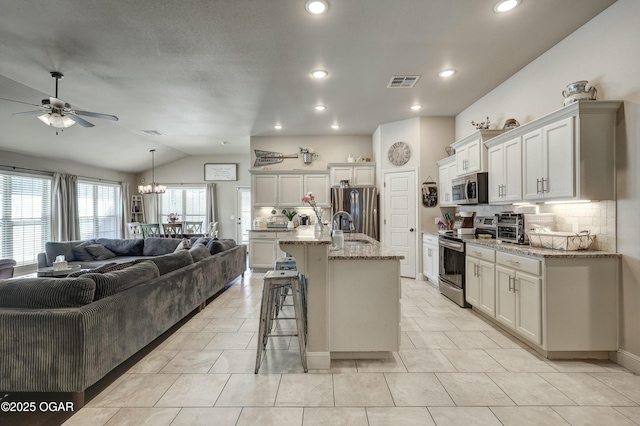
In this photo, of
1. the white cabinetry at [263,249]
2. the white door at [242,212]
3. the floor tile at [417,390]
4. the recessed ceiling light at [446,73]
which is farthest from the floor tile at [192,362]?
the white door at [242,212]

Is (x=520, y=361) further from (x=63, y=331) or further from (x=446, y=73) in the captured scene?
(x=63, y=331)

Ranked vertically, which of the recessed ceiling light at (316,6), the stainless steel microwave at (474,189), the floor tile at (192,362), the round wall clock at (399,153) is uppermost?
the recessed ceiling light at (316,6)

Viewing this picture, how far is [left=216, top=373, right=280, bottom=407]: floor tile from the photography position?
6.46ft

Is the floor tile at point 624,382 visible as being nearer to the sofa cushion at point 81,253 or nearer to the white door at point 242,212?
the sofa cushion at point 81,253

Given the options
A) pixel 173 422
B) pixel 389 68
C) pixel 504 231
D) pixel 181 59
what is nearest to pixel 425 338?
pixel 504 231

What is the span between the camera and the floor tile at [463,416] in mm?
1766

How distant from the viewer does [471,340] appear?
2922 mm

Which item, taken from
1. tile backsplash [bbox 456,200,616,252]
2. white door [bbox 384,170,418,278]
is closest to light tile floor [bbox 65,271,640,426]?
tile backsplash [bbox 456,200,616,252]

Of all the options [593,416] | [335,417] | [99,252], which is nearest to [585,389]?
[593,416]

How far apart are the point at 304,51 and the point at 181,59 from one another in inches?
53.0

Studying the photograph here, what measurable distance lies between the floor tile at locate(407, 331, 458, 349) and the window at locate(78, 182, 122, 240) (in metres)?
8.22

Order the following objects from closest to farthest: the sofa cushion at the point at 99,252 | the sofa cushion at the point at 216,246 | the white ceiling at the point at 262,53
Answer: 1. the white ceiling at the point at 262,53
2. the sofa cushion at the point at 216,246
3. the sofa cushion at the point at 99,252

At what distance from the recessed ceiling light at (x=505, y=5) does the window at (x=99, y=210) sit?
9.09 meters

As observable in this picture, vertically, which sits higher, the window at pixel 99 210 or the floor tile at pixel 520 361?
the window at pixel 99 210
